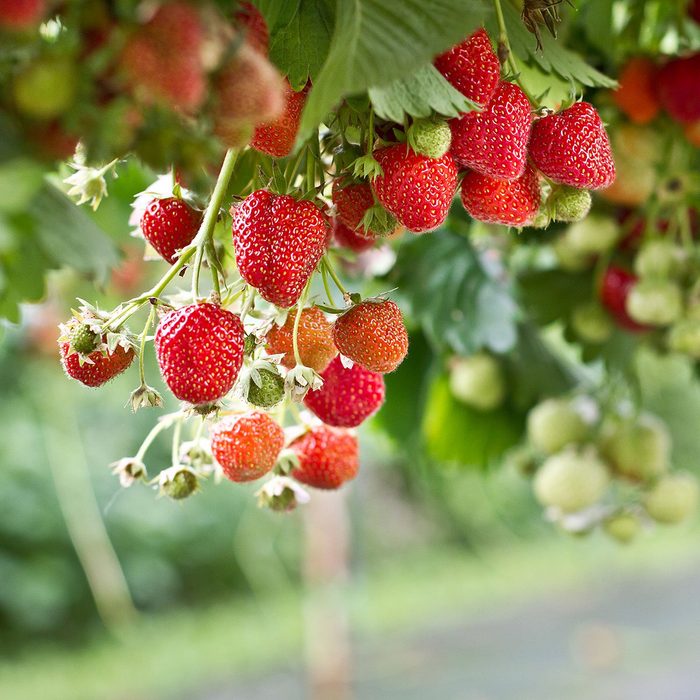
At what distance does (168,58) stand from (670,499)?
607 millimetres

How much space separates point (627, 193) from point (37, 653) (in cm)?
205

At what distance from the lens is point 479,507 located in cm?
299

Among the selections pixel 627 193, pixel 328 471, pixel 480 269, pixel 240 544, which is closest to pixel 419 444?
pixel 480 269

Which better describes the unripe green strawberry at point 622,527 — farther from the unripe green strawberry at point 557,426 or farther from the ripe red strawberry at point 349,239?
the ripe red strawberry at point 349,239

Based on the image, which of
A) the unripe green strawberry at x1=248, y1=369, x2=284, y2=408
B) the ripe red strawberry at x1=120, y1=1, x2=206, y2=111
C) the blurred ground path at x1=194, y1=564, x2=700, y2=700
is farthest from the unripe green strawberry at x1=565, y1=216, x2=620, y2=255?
the blurred ground path at x1=194, y1=564, x2=700, y2=700

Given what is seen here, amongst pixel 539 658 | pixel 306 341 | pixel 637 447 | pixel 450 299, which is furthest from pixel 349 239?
pixel 539 658

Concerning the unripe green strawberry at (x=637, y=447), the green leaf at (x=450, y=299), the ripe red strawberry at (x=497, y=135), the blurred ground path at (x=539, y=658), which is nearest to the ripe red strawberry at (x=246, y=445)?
the ripe red strawberry at (x=497, y=135)

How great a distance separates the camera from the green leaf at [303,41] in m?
0.30

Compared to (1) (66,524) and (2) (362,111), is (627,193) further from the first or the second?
(1) (66,524)

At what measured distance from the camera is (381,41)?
247mm

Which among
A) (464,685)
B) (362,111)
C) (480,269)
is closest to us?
(362,111)

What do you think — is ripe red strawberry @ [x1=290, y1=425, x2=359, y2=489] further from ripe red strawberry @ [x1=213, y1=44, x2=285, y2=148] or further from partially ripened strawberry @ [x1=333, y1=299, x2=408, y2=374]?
ripe red strawberry @ [x1=213, y1=44, x2=285, y2=148]

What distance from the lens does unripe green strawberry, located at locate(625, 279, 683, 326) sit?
61cm

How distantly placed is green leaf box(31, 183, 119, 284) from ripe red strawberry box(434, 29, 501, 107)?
121mm
